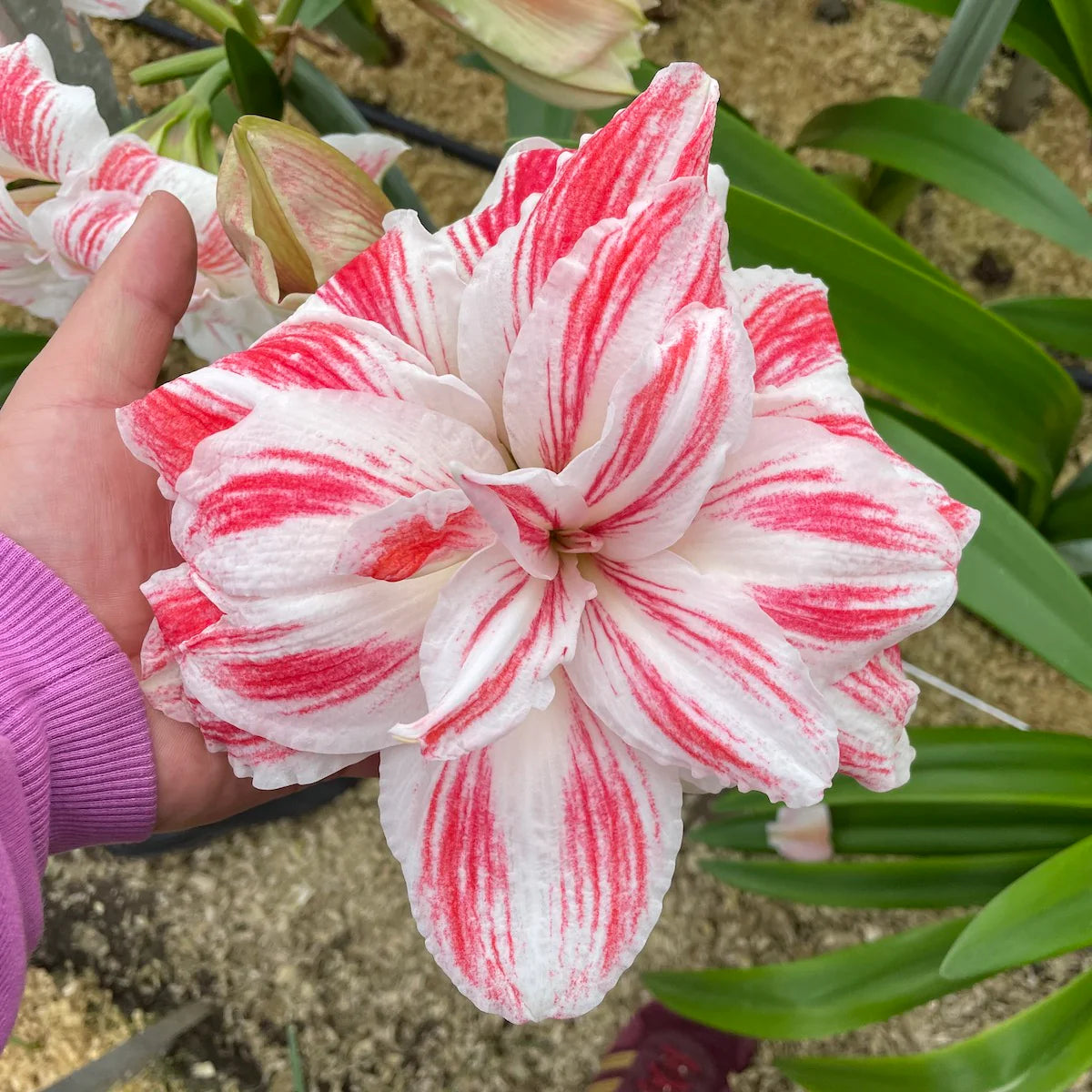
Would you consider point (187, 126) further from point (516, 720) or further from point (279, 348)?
point (516, 720)

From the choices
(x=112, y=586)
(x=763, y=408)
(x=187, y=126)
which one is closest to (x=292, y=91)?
(x=187, y=126)

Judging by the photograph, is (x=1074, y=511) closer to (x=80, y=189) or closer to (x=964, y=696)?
(x=964, y=696)

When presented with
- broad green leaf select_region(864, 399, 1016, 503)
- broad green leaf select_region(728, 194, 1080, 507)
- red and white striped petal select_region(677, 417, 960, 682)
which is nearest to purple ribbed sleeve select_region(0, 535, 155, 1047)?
red and white striped petal select_region(677, 417, 960, 682)

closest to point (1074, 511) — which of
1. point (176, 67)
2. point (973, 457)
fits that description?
point (973, 457)

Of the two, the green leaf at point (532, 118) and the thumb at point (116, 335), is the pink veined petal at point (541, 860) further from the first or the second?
the green leaf at point (532, 118)

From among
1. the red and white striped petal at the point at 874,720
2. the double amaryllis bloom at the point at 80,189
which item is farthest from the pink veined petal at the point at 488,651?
the double amaryllis bloom at the point at 80,189

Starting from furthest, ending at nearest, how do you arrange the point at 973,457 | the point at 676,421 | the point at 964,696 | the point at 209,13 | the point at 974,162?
the point at 964,696, the point at 973,457, the point at 974,162, the point at 209,13, the point at 676,421
